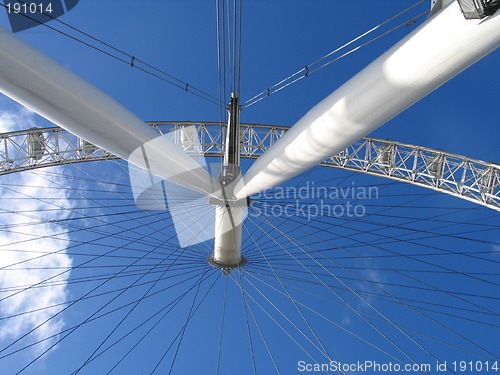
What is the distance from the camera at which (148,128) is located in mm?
4770

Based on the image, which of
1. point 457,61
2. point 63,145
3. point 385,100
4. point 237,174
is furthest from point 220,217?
point 63,145

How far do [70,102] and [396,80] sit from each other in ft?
10.1

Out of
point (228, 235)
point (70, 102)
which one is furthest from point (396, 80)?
point (228, 235)

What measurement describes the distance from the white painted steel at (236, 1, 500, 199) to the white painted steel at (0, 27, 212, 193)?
A: 1831 mm

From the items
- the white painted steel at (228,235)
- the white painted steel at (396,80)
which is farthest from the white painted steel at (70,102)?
the white painted steel at (228,235)

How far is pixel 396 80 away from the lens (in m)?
3.34

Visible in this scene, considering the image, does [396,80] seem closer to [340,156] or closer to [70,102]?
[70,102]

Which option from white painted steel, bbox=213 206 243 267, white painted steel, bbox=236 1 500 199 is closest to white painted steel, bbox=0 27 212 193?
white painted steel, bbox=236 1 500 199

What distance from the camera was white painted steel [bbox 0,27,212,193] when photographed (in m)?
3.51

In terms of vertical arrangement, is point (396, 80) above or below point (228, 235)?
above

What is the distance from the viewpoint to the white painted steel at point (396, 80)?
293 cm

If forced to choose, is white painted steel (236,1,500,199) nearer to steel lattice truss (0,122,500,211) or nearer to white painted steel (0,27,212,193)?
white painted steel (0,27,212,193)

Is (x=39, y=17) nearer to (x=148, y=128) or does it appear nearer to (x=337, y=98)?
(x=148, y=128)

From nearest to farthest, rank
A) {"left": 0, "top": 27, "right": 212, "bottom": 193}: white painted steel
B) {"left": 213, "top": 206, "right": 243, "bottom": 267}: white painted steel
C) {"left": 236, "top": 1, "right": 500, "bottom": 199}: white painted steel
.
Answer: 1. {"left": 236, "top": 1, "right": 500, "bottom": 199}: white painted steel
2. {"left": 0, "top": 27, "right": 212, "bottom": 193}: white painted steel
3. {"left": 213, "top": 206, "right": 243, "bottom": 267}: white painted steel
